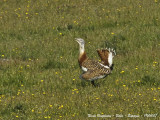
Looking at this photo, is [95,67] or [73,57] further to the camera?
[73,57]

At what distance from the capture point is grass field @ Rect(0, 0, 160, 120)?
29.0 feet

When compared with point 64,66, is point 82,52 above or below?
above

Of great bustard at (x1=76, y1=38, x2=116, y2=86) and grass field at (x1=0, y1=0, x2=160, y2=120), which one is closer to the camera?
grass field at (x1=0, y1=0, x2=160, y2=120)

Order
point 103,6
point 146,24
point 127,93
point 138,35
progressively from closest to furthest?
point 127,93 < point 138,35 < point 146,24 < point 103,6

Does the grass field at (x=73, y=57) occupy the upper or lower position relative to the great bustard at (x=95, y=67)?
lower

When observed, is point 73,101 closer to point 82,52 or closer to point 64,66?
point 82,52

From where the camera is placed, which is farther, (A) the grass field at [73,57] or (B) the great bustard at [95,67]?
(B) the great bustard at [95,67]

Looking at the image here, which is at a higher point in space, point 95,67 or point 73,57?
point 95,67

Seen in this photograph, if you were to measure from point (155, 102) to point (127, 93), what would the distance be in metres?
1.03

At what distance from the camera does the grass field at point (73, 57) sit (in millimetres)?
8836

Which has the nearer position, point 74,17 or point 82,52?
point 82,52

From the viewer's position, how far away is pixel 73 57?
46.3ft

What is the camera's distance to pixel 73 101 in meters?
9.10

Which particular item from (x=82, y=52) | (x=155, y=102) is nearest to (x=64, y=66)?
(x=82, y=52)
